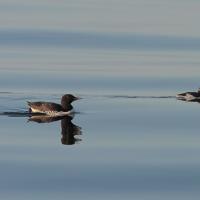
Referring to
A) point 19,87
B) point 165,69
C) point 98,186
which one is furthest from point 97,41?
point 98,186

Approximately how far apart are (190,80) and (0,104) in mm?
9107

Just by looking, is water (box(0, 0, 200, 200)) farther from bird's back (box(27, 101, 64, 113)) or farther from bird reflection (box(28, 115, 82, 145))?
bird's back (box(27, 101, 64, 113))

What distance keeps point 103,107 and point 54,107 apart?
133 cm

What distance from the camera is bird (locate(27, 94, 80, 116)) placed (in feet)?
89.1

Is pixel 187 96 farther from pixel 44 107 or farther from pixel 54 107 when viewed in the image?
pixel 44 107

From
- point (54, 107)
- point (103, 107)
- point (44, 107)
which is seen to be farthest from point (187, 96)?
point (44, 107)

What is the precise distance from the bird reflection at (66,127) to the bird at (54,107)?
0.62 feet

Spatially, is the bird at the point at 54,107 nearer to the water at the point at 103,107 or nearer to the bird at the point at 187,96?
the water at the point at 103,107

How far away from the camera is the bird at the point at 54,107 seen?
27.2 m

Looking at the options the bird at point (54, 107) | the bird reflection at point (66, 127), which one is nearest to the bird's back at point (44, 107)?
the bird at point (54, 107)

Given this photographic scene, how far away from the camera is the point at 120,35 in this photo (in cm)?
4812

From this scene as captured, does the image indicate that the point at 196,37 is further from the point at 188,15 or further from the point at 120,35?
the point at 188,15

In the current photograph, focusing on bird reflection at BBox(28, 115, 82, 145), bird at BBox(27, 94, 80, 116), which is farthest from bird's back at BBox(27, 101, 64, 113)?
bird reflection at BBox(28, 115, 82, 145)

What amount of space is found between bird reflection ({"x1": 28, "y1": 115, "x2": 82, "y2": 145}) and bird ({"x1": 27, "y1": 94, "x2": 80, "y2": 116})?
19 cm
